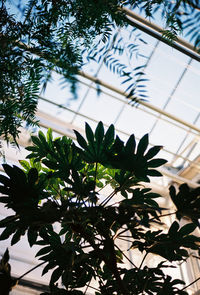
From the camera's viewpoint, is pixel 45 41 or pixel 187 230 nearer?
pixel 45 41

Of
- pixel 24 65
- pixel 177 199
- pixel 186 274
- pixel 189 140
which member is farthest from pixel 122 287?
pixel 189 140

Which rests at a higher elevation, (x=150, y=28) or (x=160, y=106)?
(x=150, y=28)

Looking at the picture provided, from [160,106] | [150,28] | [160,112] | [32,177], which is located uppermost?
[150,28]

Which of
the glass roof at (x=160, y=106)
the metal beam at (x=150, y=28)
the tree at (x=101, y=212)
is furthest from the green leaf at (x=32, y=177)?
the glass roof at (x=160, y=106)

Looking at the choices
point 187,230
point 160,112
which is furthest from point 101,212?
point 160,112

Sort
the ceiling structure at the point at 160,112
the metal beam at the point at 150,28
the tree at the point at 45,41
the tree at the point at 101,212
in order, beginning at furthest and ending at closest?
the ceiling structure at the point at 160,112
the metal beam at the point at 150,28
the tree at the point at 101,212
the tree at the point at 45,41

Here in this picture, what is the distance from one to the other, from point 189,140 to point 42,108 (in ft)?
14.0

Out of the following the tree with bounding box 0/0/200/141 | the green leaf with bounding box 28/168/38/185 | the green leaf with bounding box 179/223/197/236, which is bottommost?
the green leaf with bounding box 28/168/38/185

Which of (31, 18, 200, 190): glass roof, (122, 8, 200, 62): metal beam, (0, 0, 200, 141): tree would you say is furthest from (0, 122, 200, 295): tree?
(31, 18, 200, 190): glass roof

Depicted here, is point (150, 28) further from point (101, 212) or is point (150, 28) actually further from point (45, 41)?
point (45, 41)

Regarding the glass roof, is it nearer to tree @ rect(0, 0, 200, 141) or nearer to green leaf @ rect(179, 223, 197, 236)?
green leaf @ rect(179, 223, 197, 236)

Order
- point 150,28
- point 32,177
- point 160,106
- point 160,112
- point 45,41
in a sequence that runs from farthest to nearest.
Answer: point 160,106 < point 160,112 < point 150,28 < point 32,177 < point 45,41

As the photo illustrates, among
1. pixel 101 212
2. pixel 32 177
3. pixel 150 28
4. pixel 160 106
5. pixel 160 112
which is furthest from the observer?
pixel 160 106

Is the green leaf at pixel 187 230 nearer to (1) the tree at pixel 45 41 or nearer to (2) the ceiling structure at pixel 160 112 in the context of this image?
(1) the tree at pixel 45 41
